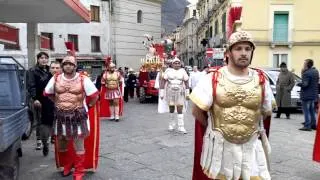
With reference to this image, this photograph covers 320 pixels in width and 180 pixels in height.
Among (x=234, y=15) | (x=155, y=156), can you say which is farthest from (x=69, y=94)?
(x=234, y=15)

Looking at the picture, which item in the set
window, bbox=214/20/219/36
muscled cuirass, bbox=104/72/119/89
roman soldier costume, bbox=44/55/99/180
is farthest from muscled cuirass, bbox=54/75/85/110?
window, bbox=214/20/219/36

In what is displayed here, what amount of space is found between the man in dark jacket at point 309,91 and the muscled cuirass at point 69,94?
6.95 metres

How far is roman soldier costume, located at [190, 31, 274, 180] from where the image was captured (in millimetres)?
3844

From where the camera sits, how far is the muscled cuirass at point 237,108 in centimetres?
384

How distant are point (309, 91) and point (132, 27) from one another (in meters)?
31.2

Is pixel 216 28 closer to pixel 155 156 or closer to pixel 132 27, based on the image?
pixel 132 27

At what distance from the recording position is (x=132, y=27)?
41656mm

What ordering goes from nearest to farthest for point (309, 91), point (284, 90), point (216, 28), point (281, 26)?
point (309, 91)
point (284, 90)
point (281, 26)
point (216, 28)

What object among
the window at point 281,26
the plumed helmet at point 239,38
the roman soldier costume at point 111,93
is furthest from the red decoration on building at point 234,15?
the window at point 281,26

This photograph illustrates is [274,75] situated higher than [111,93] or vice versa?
[274,75]

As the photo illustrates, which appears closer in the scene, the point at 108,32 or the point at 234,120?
the point at 234,120

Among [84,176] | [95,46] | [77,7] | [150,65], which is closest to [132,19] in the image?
[95,46]

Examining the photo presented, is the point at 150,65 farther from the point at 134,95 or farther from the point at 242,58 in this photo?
the point at 242,58

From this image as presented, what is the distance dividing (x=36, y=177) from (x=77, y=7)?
426 centimetres
